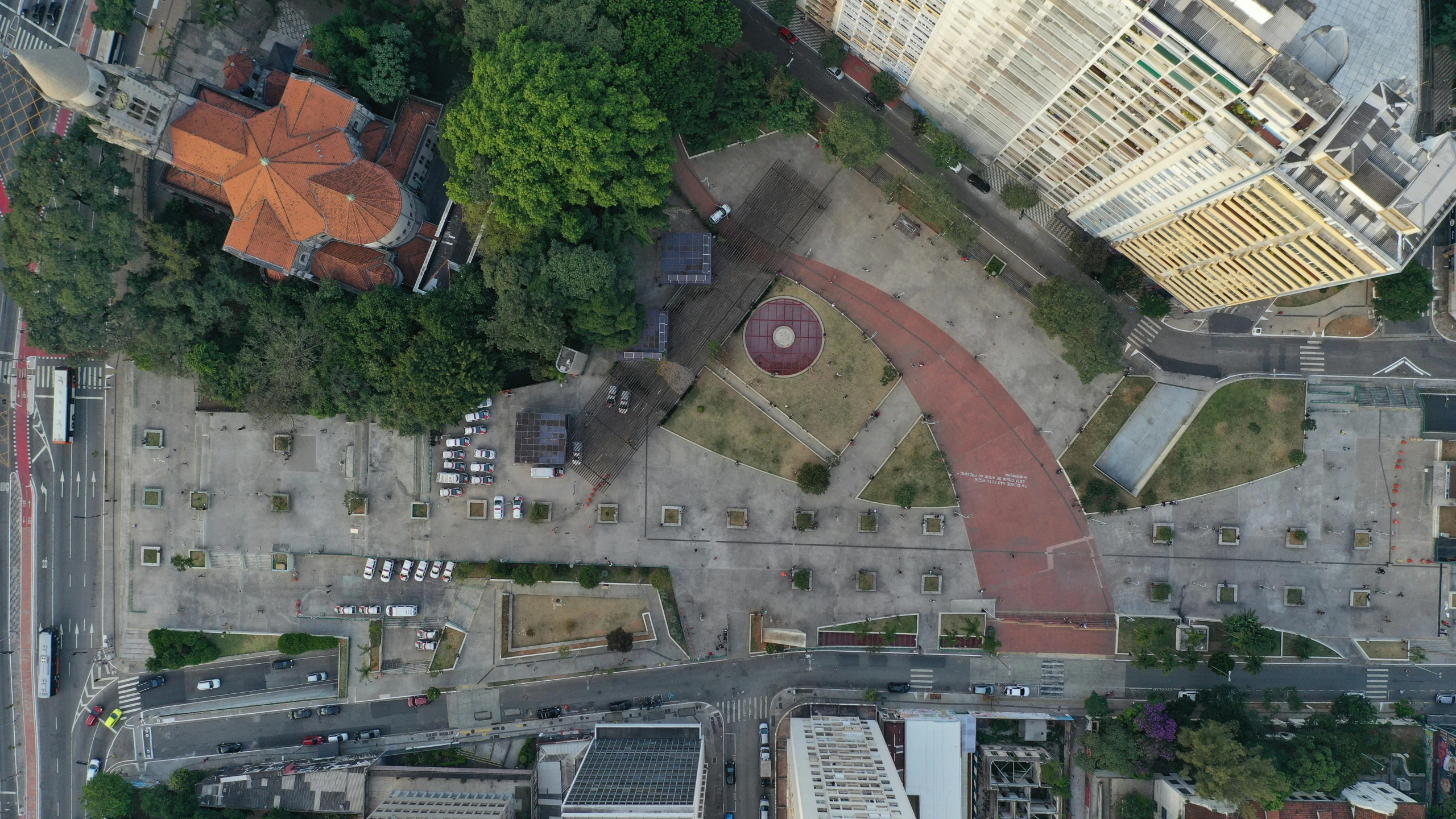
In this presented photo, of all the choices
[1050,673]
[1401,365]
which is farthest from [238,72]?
[1401,365]

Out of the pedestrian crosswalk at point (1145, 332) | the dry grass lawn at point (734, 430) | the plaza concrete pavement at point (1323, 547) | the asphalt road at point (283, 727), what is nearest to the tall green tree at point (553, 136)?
the dry grass lawn at point (734, 430)

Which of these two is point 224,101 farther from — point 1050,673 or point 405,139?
point 1050,673

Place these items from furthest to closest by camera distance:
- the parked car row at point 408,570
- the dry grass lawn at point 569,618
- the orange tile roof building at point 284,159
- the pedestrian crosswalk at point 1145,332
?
1. the dry grass lawn at point 569,618
2. the parked car row at point 408,570
3. the pedestrian crosswalk at point 1145,332
4. the orange tile roof building at point 284,159

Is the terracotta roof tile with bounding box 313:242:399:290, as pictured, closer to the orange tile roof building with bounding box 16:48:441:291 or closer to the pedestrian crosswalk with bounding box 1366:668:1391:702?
the orange tile roof building with bounding box 16:48:441:291

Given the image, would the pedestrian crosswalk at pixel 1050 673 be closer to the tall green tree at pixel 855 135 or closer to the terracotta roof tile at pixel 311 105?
the tall green tree at pixel 855 135

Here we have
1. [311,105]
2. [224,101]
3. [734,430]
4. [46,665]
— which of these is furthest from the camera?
[734,430]

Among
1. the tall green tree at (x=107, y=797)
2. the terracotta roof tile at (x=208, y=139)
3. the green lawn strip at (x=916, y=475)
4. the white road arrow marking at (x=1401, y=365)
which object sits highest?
the terracotta roof tile at (x=208, y=139)

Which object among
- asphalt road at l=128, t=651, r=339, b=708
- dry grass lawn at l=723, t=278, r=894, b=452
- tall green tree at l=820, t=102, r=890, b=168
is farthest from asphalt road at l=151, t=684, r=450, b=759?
tall green tree at l=820, t=102, r=890, b=168
